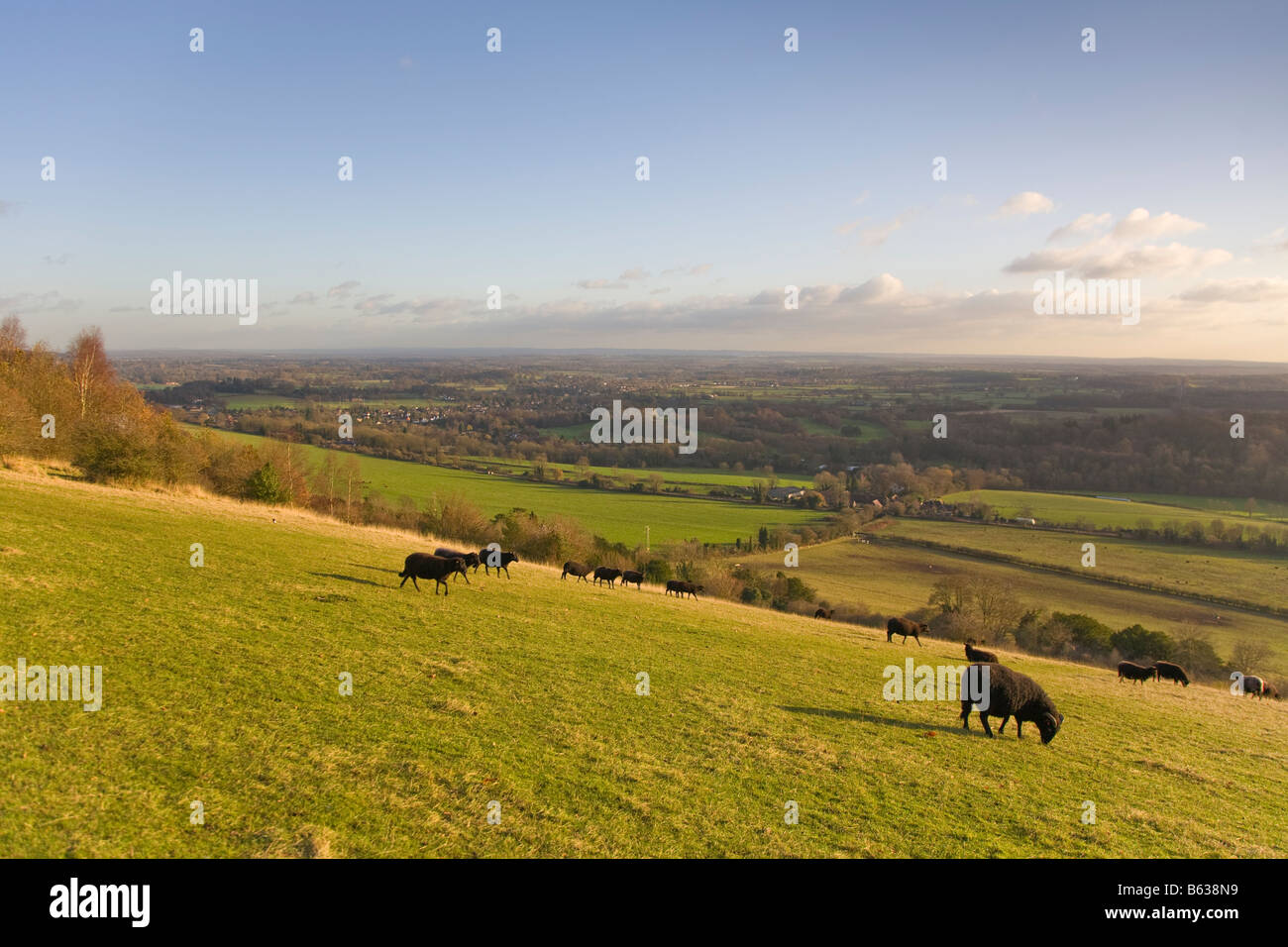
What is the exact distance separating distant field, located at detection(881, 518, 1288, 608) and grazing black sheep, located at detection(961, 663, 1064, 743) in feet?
181

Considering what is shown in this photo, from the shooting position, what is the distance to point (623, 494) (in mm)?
84312

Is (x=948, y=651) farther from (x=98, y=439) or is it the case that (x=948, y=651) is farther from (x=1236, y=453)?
(x=1236, y=453)

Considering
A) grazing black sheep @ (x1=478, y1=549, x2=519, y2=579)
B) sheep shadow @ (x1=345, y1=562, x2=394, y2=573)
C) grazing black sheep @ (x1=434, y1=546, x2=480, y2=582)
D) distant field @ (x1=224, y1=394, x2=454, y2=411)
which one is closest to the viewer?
sheep shadow @ (x1=345, y1=562, x2=394, y2=573)

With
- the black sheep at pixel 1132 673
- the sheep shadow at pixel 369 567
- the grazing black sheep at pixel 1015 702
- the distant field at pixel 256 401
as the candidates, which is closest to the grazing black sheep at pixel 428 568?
the sheep shadow at pixel 369 567

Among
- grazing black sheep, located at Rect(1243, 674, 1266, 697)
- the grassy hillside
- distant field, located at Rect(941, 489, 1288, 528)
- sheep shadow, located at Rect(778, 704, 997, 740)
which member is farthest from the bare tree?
distant field, located at Rect(941, 489, 1288, 528)

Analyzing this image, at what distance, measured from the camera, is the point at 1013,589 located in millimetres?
51188

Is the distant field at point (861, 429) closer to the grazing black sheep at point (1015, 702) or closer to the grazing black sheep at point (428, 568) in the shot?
the grazing black sheep at point (428, 568)

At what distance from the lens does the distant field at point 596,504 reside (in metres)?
65.5

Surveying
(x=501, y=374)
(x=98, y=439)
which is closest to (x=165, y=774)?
(x=98, y=439)

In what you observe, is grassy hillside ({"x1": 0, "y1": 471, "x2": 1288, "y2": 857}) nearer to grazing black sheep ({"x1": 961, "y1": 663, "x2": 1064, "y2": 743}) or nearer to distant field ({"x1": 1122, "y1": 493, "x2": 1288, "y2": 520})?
grazing black sheep ({"x1": 961, "y1": 663, "x2": 1064, "y2": 743})

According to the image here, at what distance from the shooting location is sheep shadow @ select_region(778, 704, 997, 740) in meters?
11.2

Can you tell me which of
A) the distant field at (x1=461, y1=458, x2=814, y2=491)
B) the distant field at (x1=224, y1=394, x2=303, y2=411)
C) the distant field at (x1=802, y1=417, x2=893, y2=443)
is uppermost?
the distant field at (x1=224, y1=394, x2=303, y2=411)
